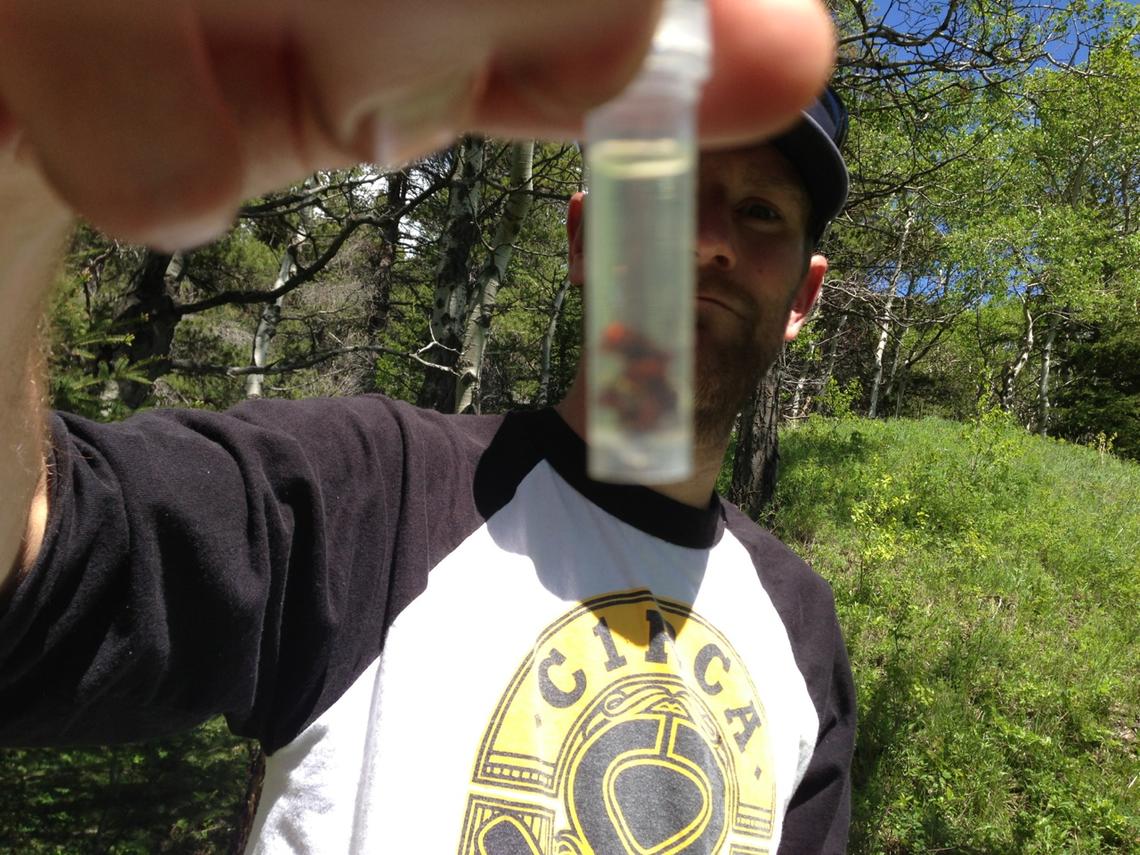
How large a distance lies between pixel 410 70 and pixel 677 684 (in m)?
1.57

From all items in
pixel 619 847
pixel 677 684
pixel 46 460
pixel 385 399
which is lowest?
pixel 619 847

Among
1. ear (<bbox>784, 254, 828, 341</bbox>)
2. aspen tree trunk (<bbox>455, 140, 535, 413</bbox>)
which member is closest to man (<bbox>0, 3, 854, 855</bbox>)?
ear (<bbox>784, 254, 828, 341</bbox>)

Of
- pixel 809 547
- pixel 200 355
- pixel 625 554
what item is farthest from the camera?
pixel 200 355

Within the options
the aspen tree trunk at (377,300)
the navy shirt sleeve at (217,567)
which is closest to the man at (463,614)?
the navy shirt sleeve at (217,567)

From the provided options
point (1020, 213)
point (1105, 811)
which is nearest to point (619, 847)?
point (1105, 811)

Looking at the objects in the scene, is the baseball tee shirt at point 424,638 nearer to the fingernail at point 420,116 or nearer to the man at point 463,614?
the man at point 463,614

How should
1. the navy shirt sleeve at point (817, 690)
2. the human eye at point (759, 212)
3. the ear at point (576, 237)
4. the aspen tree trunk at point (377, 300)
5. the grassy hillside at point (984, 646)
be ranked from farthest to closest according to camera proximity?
1. the aspen tree trunk at point (377, 300)
2. the grassy hillside at point (984, 646)
3. the ear at point (576, 237)
4. the human eye at point (759, 212)
5. the navy shirt sleeve at point (817, 690)

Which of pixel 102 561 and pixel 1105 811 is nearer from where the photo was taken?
pixel 102 561

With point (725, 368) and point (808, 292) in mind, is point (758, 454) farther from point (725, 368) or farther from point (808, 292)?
point (725, 368)

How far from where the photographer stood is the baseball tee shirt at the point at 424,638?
3.67 feet

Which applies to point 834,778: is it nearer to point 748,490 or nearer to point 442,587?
point 442,587

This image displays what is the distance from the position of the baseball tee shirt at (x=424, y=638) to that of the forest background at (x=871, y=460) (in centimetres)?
37

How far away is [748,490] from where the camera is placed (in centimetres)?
773

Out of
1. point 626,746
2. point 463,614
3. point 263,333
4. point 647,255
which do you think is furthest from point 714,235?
point 263,333
